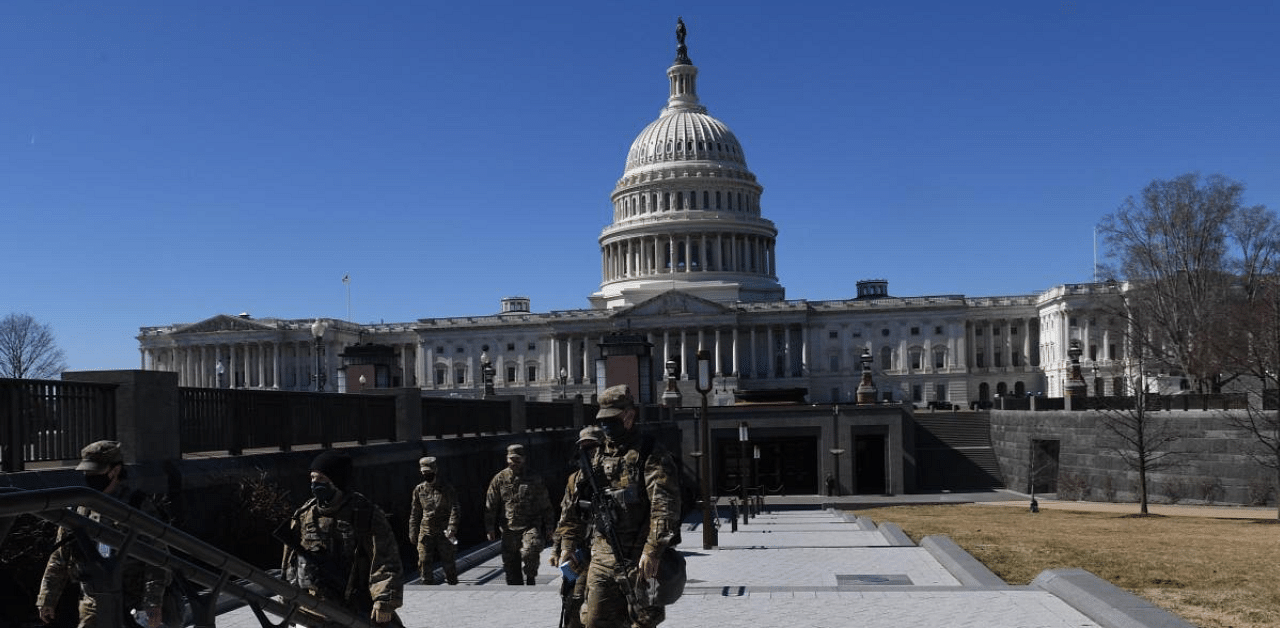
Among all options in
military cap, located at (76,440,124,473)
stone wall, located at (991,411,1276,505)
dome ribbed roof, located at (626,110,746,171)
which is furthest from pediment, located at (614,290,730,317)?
military cap, located at (76,440,124,473)

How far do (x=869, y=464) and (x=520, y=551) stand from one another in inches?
2059

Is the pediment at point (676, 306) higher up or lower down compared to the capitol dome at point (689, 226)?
lower down

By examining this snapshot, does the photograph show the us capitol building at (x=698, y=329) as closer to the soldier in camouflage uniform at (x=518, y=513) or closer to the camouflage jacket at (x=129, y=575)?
the soldier in camouflage uniform at (x=518, y=513)

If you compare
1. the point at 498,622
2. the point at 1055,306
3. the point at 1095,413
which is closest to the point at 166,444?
the point at 498,622

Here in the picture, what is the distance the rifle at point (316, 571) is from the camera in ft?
29.2

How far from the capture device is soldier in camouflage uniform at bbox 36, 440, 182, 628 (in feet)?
22.3

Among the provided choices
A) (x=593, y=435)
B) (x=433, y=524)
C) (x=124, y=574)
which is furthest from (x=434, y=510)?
(x=124, y=574)

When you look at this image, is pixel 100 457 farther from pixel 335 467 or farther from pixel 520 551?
pixel 520 551

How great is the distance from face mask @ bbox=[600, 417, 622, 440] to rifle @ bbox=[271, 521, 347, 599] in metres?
2.35

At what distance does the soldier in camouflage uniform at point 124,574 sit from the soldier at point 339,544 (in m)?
1.05

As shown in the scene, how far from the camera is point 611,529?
9859 mm

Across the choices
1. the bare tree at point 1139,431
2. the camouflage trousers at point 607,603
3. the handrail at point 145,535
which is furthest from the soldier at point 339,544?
the bare tree at point 1139,431

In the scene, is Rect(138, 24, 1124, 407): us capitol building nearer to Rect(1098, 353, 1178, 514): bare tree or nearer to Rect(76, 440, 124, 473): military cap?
Rect(1098, 353, 1178, 514): bare tree

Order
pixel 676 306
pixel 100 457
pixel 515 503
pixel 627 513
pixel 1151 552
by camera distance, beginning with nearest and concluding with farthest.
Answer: pixel 100 457 < pixel 627 513 < pixel 515 503 < pixel 1151 552 < pixel 676 306
